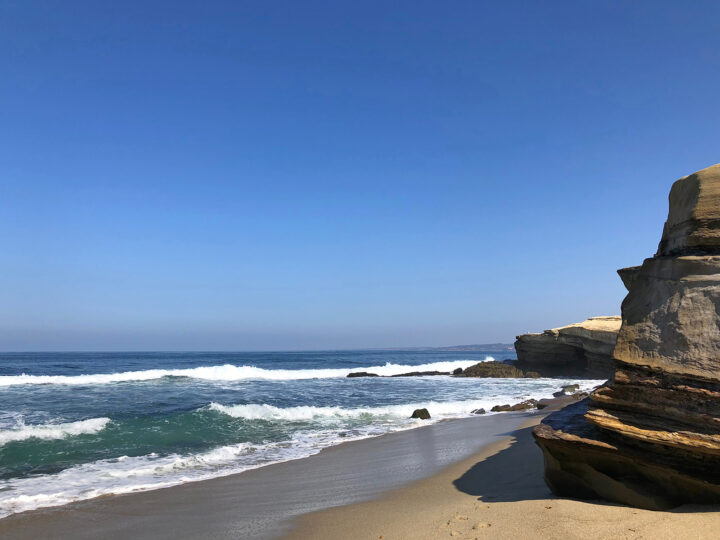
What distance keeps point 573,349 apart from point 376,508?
31.9 metres

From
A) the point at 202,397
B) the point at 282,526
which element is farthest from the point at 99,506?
the point at 202,397

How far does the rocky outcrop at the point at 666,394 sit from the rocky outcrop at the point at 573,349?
970 inches

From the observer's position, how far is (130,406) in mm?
15969

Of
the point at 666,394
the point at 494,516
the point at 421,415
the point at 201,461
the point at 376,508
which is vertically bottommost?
the point at 421,415

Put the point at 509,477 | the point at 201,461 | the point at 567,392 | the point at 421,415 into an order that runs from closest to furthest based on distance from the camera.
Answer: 1. the point at 509,477
2. the point at 201,461
3. the point at 421,415
4. the point at 567,392

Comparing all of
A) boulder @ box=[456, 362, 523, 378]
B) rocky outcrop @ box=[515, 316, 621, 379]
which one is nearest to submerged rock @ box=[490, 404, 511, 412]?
rocky outcrop @ box=[515, 316, 621, 379]

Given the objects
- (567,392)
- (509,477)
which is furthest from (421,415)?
(567,392)

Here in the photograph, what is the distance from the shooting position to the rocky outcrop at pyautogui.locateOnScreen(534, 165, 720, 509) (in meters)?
3.97

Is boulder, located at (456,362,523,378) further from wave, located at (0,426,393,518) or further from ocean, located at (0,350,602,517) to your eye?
wave, located at (0,426,393,518)

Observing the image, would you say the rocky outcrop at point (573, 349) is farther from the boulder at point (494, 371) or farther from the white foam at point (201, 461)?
the white foam at point (201, 461)

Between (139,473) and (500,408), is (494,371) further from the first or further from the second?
(139,473)

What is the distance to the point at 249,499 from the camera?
6465 mm

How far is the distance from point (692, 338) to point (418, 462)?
538 cm

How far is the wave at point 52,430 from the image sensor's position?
35.1ft
